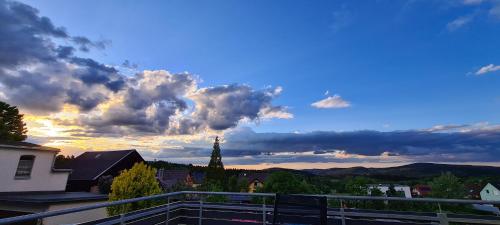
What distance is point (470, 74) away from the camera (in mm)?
10727

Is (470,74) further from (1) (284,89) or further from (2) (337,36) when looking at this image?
(1) (284,89)

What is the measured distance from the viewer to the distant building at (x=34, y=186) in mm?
11570

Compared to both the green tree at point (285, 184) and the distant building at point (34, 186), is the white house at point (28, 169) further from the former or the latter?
the green tree at point (285, 184)

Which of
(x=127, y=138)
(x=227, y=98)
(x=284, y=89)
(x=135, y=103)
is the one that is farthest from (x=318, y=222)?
(x=127, y=138)

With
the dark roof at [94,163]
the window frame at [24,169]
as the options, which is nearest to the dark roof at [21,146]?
the window frame at [24,169]

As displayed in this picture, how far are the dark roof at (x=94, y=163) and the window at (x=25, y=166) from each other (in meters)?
6.04

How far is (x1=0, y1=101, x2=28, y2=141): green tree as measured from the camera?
2849cm

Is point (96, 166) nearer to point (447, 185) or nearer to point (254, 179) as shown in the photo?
point (254, 179)

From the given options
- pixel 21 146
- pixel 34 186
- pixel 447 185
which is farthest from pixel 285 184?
pixel 21 146

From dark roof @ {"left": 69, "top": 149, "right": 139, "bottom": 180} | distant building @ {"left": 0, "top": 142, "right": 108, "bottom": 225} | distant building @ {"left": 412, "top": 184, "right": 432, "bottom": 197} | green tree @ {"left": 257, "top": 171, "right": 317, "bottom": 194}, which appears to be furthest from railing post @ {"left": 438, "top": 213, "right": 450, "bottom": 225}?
distant building @ {"left": 412, "top": 184, "right": 432, "bottom": 197}

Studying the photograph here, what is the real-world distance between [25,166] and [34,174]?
63 centimetres

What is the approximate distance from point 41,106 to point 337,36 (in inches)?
601

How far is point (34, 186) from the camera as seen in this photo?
15086 millimetres

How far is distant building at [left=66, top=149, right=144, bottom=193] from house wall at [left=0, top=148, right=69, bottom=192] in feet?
11.6
